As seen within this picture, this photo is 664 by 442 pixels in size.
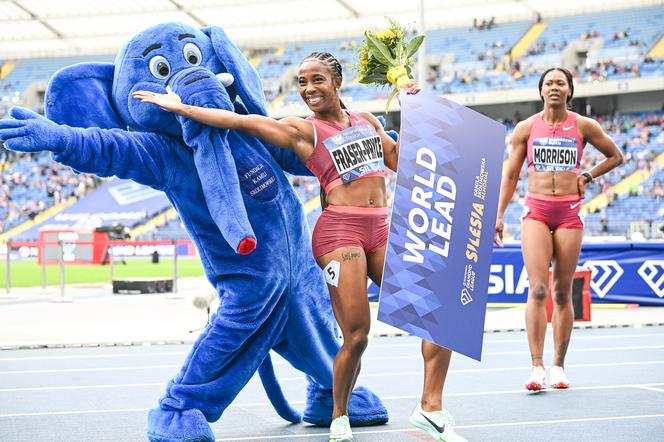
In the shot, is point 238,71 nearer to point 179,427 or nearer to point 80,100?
point 80,100

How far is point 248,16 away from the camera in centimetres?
4903

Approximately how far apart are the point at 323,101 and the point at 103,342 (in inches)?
233

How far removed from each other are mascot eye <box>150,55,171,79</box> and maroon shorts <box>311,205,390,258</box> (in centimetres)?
109

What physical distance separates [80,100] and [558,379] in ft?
11.4

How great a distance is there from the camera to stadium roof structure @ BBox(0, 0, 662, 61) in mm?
46312

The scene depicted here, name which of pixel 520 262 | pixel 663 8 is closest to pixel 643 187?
pixel 663 8

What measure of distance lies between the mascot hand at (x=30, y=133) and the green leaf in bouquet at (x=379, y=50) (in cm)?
146

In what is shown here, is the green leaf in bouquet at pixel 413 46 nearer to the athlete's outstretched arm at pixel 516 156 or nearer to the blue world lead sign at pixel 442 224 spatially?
the blue world lead sign at pixel 442 224

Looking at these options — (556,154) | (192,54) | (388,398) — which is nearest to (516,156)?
(556,154)

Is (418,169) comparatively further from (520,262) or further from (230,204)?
(520,262)

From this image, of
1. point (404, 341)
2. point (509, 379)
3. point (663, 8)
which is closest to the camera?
point (509, 379)

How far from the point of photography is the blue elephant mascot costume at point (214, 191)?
4.50 meters

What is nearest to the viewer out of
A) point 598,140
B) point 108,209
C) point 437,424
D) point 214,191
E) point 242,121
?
point 437,424

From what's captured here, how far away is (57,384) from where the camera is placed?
7.13 metres
